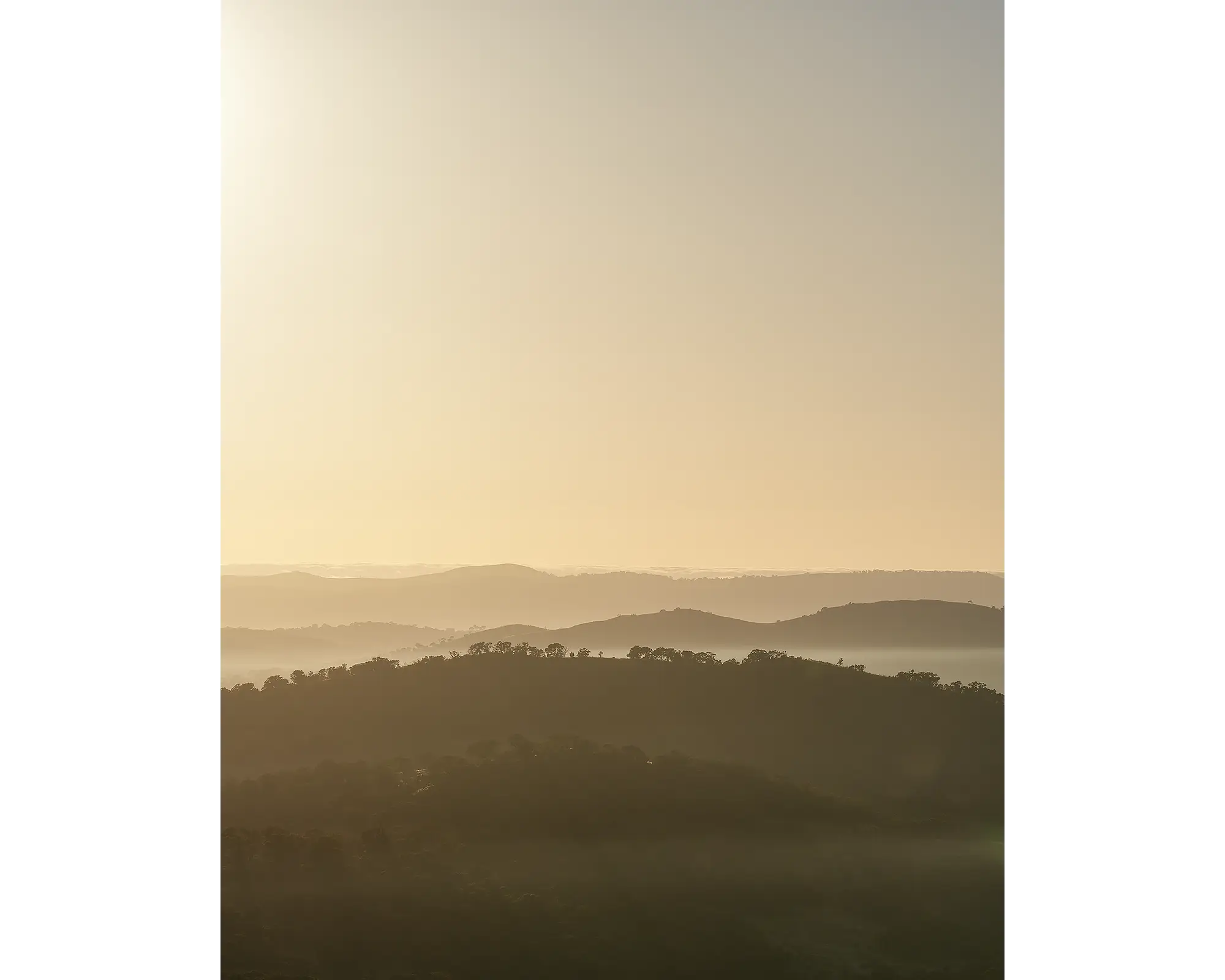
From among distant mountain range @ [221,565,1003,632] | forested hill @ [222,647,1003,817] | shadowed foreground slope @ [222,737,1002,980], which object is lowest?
shadowed foreground slope @ [222,737,1002,980]
